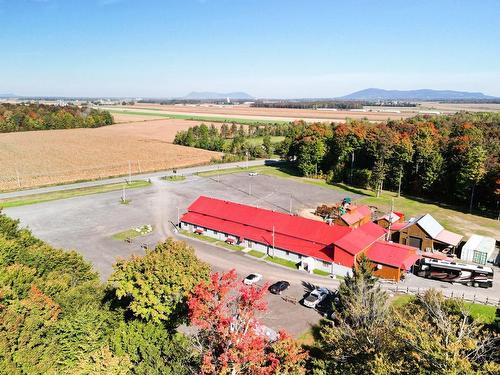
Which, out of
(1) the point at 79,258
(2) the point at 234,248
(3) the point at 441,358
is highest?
(3) the point at 441,358

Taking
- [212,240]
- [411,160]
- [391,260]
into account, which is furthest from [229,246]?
[411,160]

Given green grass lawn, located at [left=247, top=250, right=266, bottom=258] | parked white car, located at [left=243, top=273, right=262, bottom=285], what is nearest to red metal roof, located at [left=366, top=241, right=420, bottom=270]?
green grass lawn, located at [left=247, top=250, right=266, bottom=258]

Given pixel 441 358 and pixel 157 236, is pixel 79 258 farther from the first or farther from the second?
pixel 441 358

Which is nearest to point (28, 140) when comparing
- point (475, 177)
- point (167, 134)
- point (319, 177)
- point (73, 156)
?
point (73, 156)

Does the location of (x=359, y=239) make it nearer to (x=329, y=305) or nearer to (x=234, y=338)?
(x=329, y=305)

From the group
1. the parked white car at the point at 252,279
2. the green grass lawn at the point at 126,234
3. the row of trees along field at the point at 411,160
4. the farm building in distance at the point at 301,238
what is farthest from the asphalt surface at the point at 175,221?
the row of trees along field at the point at 411,160

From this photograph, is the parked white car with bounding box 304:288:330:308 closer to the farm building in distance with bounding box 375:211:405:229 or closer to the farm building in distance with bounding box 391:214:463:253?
the farm building in distance with bounding box 391:214:463:253
